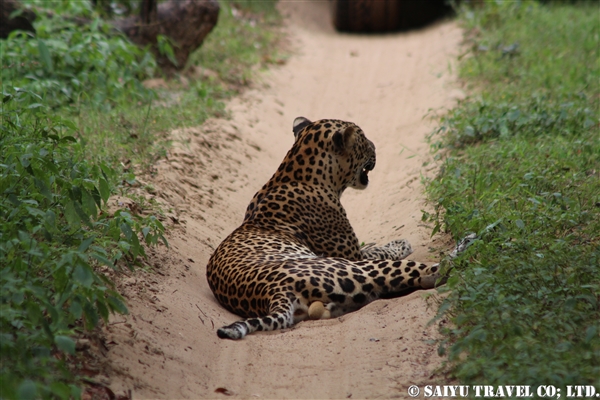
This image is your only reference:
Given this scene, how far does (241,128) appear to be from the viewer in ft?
32.5

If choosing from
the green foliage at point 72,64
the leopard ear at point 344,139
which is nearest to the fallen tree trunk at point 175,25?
the green foliage at point 72,64

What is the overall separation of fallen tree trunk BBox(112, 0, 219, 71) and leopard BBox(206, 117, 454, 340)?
4837mm

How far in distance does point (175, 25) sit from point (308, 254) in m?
6.53

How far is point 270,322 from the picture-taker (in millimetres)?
4883

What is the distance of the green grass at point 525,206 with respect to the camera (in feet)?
13.0

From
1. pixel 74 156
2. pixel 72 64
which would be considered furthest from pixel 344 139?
pixel 72 64

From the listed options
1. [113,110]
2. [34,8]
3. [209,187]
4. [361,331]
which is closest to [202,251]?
[209,187]

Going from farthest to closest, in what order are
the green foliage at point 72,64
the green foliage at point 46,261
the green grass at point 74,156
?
the green foliage at point 72,64, the green grass at point 74,156, the green foliage at point 46,261

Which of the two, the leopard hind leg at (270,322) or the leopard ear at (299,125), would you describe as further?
the leopard ear at (299,125)

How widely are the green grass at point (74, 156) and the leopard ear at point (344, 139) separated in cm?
181

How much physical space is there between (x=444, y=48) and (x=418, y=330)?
30.4 ft

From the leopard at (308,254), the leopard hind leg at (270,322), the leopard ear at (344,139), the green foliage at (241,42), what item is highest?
the green foliage at (241,42)

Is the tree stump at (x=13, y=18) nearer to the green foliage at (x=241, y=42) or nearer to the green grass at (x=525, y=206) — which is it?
the green foliage at (x=241, y=42)

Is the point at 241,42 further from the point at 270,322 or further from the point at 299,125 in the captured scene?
the point at 270,322
